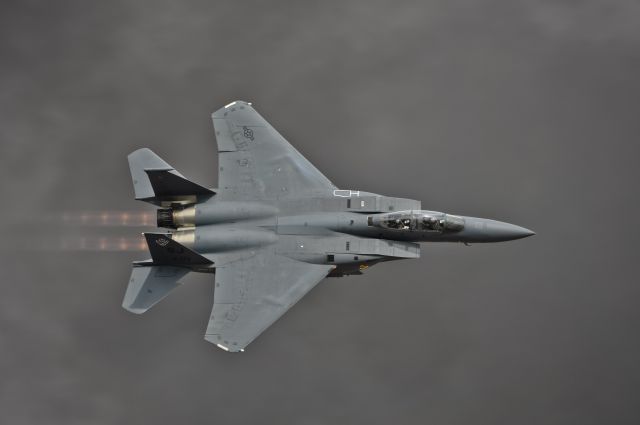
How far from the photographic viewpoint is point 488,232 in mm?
35906

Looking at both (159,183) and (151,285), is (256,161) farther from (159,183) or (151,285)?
(151,285)

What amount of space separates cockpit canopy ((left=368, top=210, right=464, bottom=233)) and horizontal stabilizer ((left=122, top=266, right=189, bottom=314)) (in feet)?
24.1

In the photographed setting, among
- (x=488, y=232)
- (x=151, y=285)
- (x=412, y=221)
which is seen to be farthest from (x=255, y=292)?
(x=488, y=232)

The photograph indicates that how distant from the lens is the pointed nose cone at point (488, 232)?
118ft

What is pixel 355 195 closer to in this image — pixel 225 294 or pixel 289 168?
pixel 289 168

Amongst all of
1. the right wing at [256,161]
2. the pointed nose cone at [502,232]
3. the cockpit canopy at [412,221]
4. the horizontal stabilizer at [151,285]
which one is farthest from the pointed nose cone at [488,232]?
the horizontal stabilizer at [151,285]

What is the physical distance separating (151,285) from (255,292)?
12.8 ft

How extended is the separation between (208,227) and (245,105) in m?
5.24

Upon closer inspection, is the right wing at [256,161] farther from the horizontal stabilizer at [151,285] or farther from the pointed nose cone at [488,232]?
the pointed nose cone at [488,232]

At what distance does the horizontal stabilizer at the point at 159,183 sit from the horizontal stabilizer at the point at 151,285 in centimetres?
256

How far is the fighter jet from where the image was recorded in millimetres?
35031

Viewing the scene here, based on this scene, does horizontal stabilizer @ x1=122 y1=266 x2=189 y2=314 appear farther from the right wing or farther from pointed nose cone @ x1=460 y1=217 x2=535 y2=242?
pointed nose cone @ x1=460 y1=217 x2=535 y2=242

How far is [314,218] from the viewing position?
3556 cm

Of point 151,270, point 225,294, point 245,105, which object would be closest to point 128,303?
point 151,270
